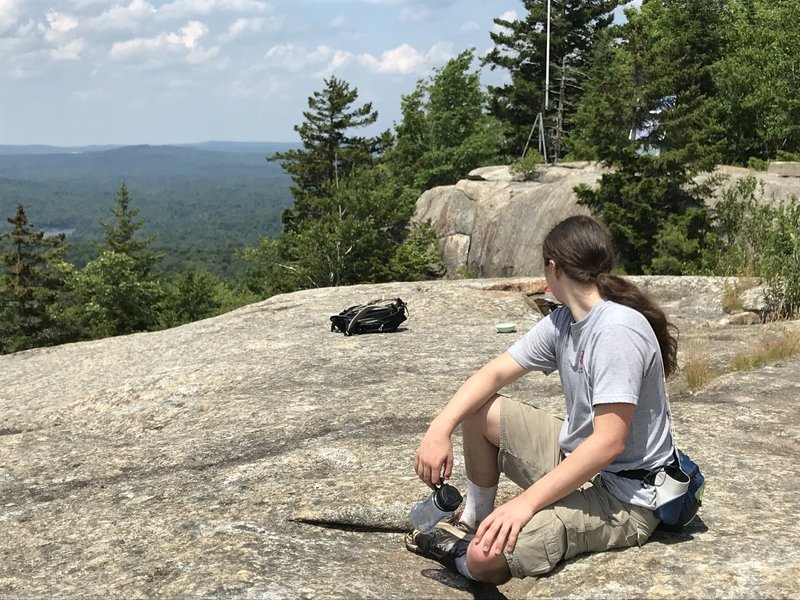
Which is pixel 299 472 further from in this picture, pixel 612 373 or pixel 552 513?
pixel 612 373

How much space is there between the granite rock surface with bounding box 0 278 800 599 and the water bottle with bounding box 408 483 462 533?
241 mm

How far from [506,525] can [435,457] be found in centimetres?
62

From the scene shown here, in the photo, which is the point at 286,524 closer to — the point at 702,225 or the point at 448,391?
the point at 448,391

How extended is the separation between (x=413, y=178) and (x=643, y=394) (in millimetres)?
63758

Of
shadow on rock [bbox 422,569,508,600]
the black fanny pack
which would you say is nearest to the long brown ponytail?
the black fanny pack

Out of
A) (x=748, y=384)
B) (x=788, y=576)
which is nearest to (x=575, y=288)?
(x=788, y=576)

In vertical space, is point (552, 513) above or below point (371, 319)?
above

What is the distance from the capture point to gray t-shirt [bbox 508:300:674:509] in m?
3.40

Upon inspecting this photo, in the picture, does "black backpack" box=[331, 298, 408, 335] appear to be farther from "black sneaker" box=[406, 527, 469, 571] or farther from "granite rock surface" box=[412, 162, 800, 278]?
"granite rock surface" box=[412, 162, 800, 278]

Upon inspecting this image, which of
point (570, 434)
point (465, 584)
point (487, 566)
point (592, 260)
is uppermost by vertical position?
point (592, 260)

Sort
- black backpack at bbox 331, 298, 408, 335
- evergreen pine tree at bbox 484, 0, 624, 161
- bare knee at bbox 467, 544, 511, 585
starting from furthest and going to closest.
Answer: evergreen pine tree at bbox 484, 0, 624, 161, black backpack at bbox 331, 298, 408, 335, bare knee at bbox 467, 544, 511, 585

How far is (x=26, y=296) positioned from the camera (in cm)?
5591

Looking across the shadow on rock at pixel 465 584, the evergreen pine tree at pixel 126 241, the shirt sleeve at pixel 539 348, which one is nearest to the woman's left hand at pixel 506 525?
the shadow on rock at pixel 465 584

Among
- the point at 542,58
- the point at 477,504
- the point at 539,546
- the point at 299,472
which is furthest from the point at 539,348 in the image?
the point at 542,58
